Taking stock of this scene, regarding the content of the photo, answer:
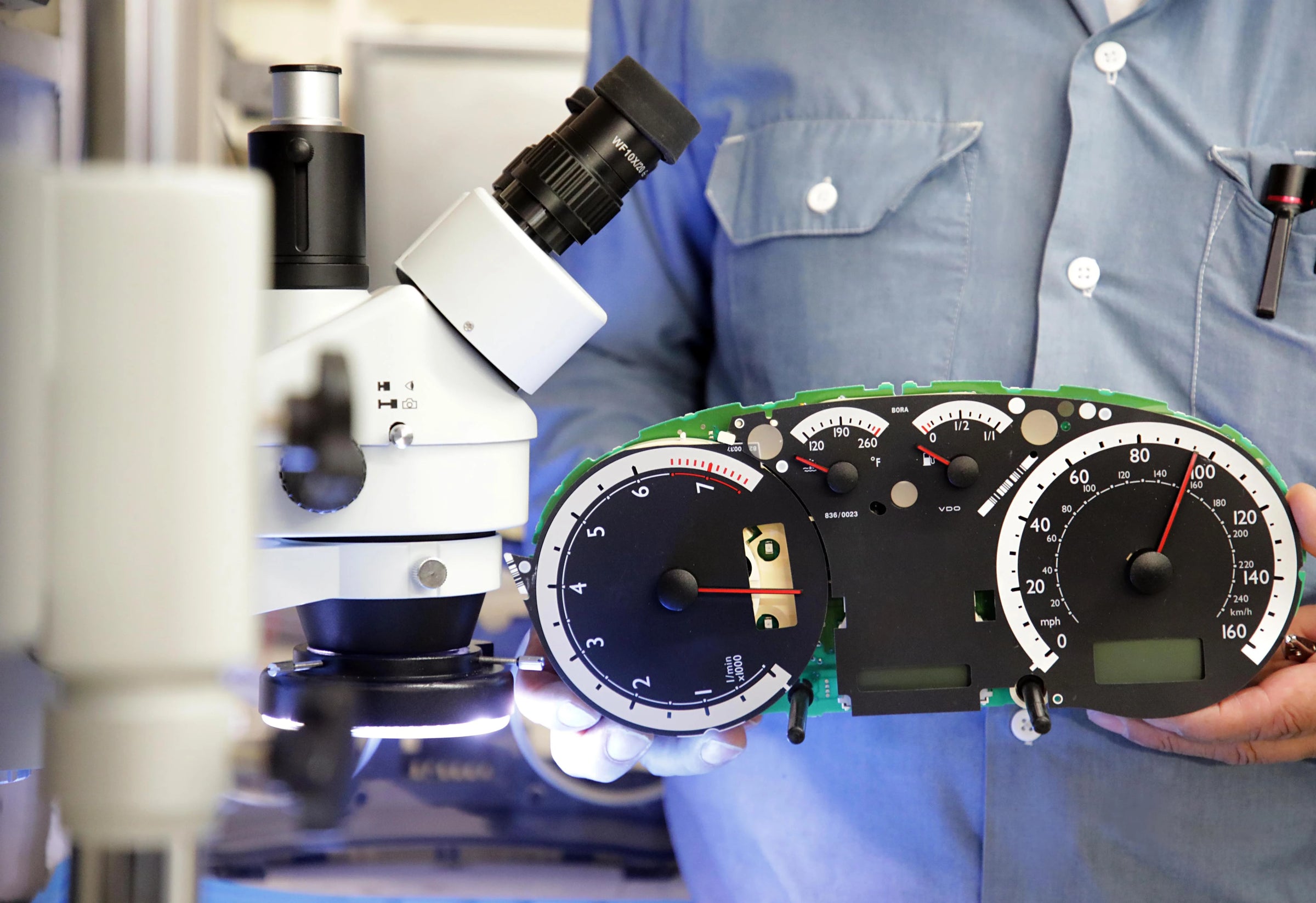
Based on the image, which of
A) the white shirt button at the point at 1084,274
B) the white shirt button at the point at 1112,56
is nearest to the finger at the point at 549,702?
the white shirt button at the point at 1084,274

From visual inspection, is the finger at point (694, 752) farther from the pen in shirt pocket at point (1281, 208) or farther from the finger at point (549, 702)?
the pen in shirt pocket at point (1281, 208)

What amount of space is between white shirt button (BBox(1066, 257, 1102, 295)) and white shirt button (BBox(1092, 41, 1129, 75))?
14cm

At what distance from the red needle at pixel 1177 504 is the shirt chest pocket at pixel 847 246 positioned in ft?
0.77

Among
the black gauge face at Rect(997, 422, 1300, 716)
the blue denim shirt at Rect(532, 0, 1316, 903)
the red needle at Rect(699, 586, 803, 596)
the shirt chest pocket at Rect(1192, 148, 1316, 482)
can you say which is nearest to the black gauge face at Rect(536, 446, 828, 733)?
the red needle at Rect(699, 586, 803, 596)

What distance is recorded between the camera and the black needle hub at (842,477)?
Result: 2.01ft

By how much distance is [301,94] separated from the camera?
1.54ft

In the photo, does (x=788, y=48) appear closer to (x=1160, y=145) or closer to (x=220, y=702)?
(x=1160, y=145)

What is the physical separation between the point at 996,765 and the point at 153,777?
69 cm

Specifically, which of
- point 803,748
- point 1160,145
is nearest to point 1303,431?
point 1160,145

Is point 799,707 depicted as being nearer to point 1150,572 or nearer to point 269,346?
point 1150,572

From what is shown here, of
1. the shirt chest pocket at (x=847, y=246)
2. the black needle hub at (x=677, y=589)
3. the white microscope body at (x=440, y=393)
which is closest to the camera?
the white microscope body at (x=440, y=393)

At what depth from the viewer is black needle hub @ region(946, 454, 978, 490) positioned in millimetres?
613

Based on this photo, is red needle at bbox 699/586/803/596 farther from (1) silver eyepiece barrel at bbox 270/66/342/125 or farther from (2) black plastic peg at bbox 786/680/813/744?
(1) silver eyepiece barrel at bbox 270/66/342/125

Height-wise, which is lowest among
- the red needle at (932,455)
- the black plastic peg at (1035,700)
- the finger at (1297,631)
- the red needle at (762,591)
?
the black plastic peg at (1035,700)
